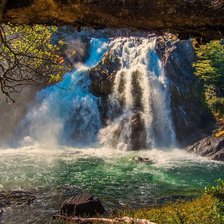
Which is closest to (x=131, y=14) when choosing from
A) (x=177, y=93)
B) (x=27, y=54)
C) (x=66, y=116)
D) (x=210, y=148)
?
(x=27, y=54)

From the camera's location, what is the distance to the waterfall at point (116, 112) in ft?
112

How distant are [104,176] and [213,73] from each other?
19.8 meters

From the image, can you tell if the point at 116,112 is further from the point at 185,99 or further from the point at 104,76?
the point at 185,99

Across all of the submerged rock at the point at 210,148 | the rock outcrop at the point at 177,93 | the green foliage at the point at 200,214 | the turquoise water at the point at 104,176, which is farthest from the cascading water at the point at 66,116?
the green foliage at the point at 200,214

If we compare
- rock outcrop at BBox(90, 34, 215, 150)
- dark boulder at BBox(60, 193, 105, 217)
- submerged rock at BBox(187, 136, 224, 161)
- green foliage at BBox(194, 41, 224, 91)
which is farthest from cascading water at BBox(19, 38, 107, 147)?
dark boulder at BBox(60, 193, 105, 217)

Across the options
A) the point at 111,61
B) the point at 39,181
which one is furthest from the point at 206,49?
the point at 39,181

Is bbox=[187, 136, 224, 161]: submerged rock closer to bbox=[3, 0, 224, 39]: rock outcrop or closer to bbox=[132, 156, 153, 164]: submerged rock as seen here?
bbox=[132, 156, 153, 164]: submerged rock

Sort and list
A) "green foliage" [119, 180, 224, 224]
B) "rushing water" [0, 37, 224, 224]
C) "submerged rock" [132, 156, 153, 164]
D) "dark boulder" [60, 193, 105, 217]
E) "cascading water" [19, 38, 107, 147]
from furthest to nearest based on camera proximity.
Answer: "cascading water" [19, 38, 107, 147] → "submerged rock" [132, 156, 153, 164] → "rushing water" [0, 37, 224, 224] → "dark boulder" [60, 193, 105, 217] → "green foliage" [119, 180, 224, 224]

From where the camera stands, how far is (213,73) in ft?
121

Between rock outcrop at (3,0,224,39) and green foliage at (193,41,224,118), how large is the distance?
112ft

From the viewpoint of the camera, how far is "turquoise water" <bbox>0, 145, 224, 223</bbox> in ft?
58.7

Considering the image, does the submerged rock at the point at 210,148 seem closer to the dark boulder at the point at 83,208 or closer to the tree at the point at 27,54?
the dark boulder at the point at 83,208

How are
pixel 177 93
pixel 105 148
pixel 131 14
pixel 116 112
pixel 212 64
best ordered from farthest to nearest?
pixel 212 64 < pixel 177 93 < pixel 116 112 < pixel 105 148 < pixel 131 14

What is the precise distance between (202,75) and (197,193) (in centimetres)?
2117
